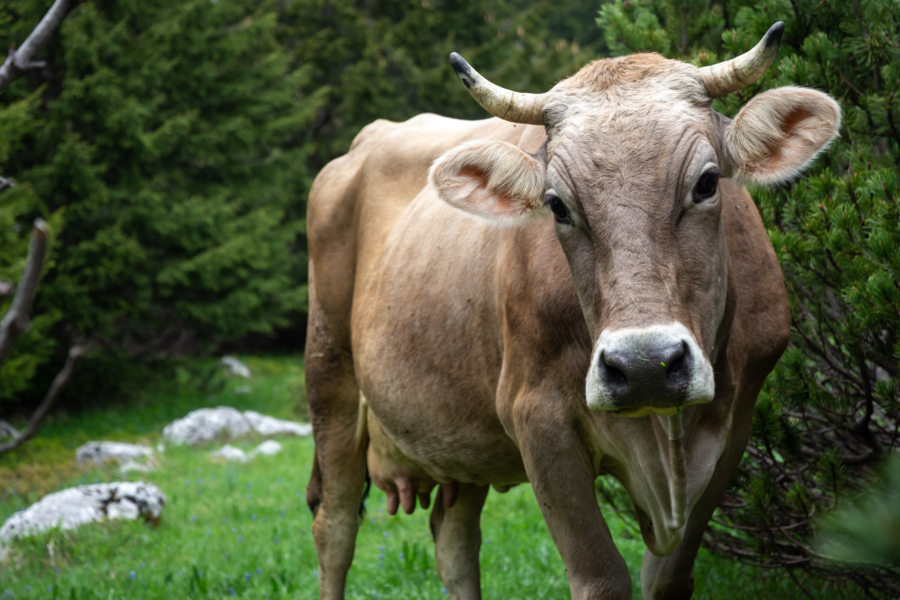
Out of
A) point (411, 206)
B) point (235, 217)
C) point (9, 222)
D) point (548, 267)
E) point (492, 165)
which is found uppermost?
point (492, 165)

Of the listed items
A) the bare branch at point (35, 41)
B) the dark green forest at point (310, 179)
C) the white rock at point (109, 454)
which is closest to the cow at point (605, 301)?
the dark green forest at point (310, 179)

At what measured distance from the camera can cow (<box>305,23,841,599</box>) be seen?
2707 mm

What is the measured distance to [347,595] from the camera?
5531 mm

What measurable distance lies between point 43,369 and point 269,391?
4.30m

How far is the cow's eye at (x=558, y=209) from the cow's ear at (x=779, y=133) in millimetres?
567

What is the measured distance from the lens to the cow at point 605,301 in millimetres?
2707

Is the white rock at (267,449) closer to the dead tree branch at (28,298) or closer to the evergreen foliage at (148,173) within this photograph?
the evergreen foliage at (148,173)

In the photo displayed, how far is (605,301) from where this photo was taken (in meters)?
2.70

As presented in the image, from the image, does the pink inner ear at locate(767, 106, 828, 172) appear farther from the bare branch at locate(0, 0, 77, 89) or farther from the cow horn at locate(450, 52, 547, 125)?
the bare branch at locate(0, 0, 77, 89)

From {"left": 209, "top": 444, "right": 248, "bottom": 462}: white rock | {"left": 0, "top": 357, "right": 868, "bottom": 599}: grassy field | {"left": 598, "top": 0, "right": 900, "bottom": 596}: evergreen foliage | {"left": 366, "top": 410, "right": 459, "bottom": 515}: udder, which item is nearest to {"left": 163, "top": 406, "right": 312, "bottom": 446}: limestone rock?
{"left": 209, "top": 444, "right": 248, "bottom": 462}: white rock

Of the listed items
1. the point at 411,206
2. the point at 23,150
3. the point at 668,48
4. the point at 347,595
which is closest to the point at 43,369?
the point at 23,150

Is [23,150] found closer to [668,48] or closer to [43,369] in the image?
[43,369]

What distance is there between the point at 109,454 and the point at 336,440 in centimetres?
699

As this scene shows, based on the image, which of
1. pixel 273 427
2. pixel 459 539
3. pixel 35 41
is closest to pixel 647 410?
pixel 35 41
